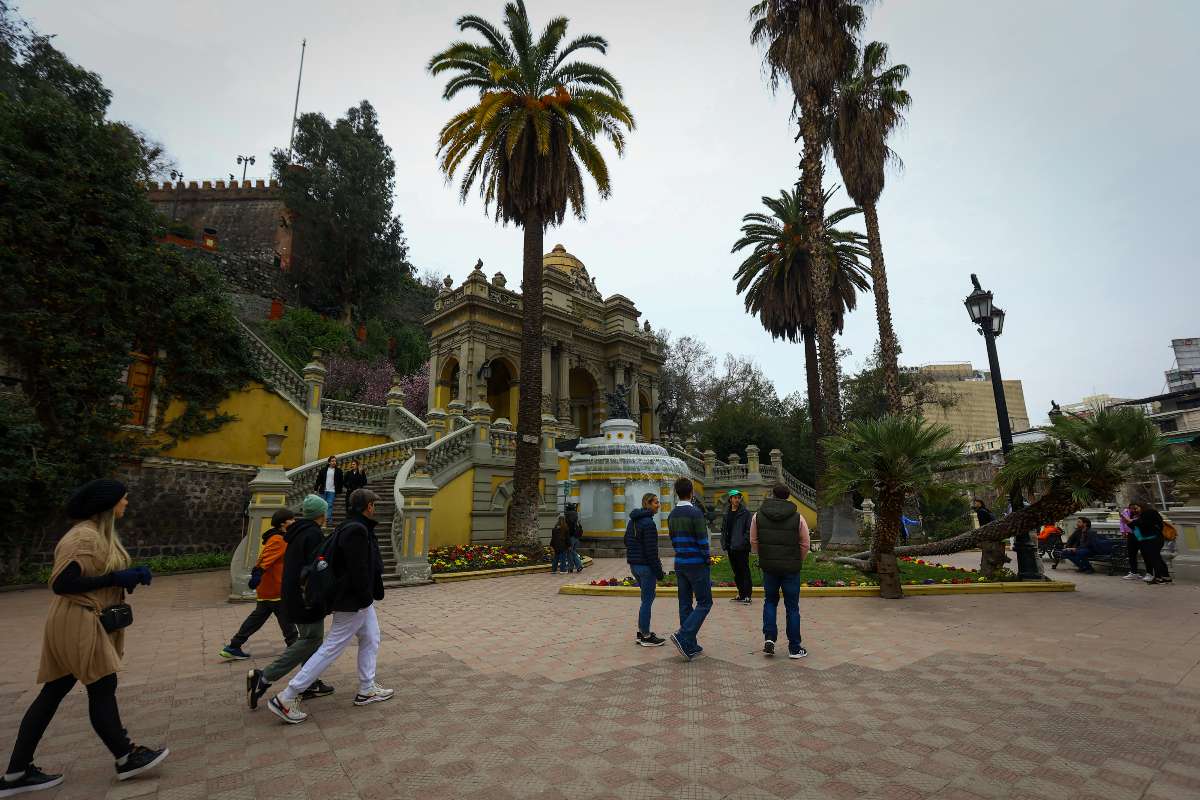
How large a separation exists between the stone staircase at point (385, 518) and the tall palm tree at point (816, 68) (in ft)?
42.3

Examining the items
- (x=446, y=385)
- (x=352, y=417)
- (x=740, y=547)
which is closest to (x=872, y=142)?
(x=740, y=547)

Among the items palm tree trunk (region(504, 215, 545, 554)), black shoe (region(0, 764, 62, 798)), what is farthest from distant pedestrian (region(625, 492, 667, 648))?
palm tree trunk (region(504, 215, 545, 554))

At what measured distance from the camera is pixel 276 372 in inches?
697

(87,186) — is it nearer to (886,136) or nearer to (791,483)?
(886,136)

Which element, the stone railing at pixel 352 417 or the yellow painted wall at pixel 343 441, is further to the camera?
the stone railing at pixel 352 417

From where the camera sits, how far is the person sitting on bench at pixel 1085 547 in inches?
506

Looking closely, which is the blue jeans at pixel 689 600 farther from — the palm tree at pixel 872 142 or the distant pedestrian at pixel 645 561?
the palm tree at pixel 872 142

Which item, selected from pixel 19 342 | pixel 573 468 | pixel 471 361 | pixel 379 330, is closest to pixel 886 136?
pixel 573 468

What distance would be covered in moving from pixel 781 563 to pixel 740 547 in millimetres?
3160

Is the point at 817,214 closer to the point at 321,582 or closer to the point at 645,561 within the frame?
the point at 645,561

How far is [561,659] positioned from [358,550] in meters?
2.62

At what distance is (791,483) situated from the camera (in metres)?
29.8

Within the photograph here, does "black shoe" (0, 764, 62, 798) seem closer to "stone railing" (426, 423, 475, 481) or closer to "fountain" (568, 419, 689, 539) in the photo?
"stone railing" (426, 423, 475, 481)

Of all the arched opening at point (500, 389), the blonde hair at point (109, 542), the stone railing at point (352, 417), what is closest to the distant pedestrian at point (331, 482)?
the stone railing at point (352, 417)
